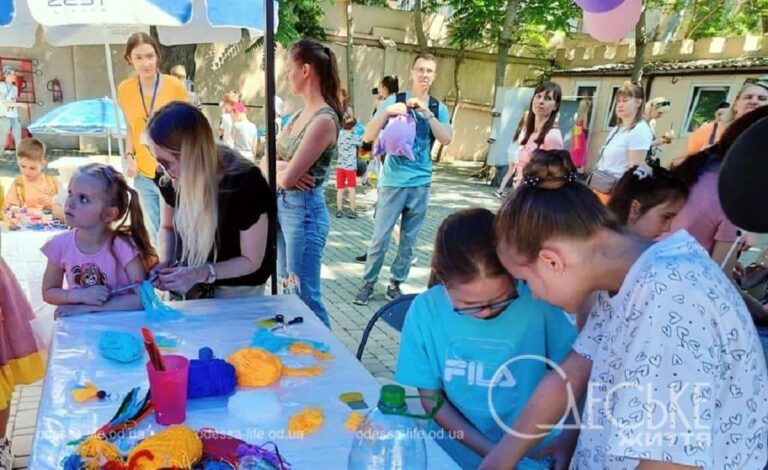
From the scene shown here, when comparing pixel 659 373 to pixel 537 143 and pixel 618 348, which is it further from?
pixel 537 143

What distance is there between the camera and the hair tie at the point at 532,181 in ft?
3.59

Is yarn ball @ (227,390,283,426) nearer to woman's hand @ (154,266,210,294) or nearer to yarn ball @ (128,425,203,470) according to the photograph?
yarn ball @ (128,425,203,470)

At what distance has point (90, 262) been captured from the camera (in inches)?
80.4

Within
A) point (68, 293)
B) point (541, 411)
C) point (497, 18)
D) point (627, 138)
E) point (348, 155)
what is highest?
point (497, 18)

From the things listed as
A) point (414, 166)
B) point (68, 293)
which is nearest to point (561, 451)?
point (68, 293)

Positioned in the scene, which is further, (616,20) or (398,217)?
(398,217)

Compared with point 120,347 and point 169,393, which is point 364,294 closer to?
point 120,347

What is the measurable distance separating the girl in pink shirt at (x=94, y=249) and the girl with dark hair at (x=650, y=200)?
5.89 feet

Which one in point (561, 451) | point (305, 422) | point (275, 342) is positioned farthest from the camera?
point (275, 342)

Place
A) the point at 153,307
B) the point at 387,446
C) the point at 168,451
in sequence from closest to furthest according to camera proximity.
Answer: the point at 168,451, the point at 387,446, the point at 153,307

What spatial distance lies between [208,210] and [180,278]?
0.27 m

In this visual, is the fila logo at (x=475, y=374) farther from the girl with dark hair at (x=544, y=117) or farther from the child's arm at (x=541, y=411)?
the girl with dark hair at (x=544, y=117)

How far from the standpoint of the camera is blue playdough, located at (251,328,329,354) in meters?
1.67

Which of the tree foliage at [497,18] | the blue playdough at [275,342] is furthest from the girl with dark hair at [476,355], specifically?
the tree foliage at [497,18]
